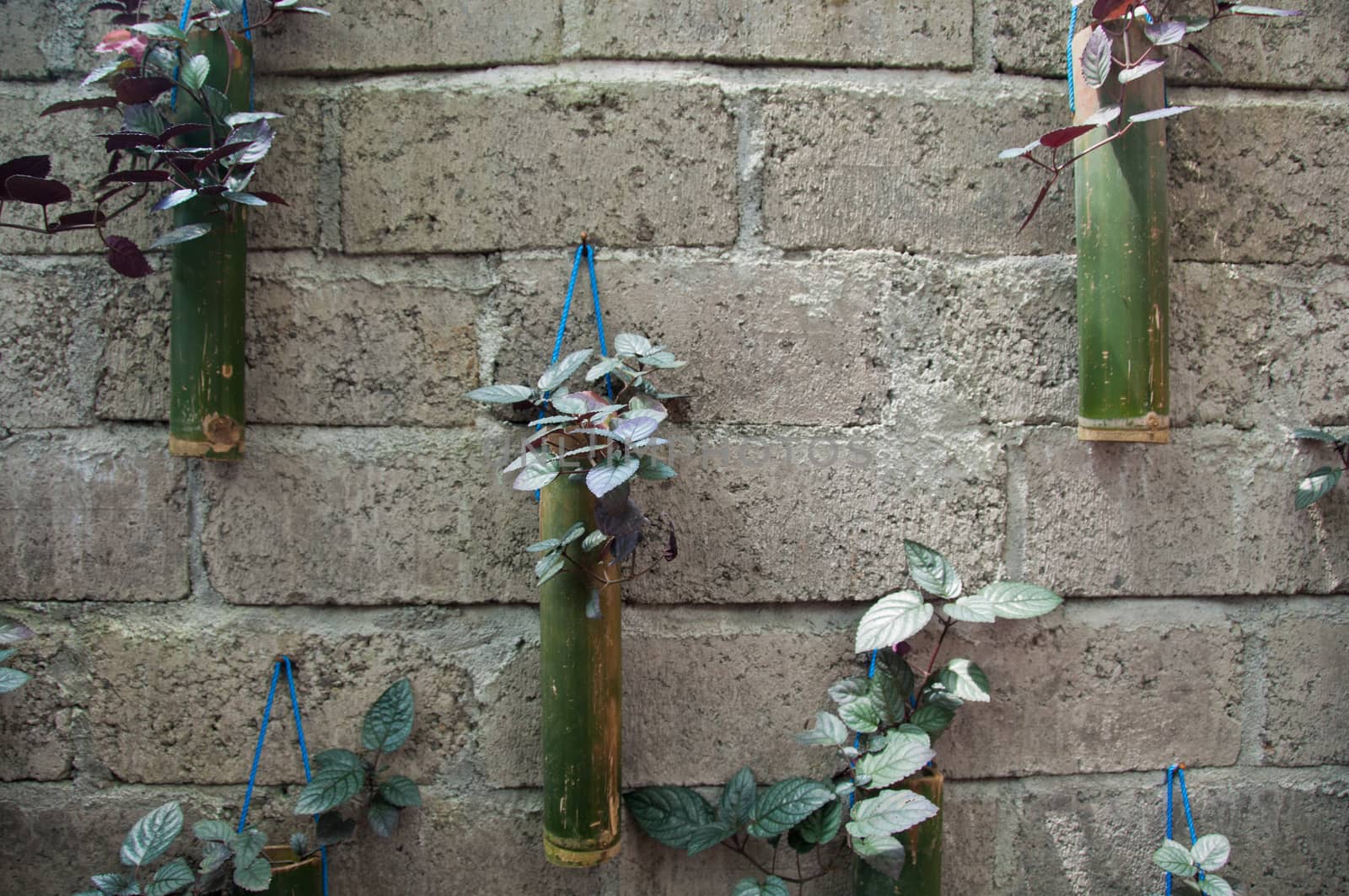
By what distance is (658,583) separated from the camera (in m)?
1.29

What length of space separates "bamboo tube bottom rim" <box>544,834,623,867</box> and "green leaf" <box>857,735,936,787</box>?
32 cm

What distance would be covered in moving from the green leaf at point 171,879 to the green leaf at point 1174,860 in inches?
50.5

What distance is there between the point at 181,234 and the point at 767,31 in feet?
2.71

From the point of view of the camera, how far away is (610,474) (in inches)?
41.7

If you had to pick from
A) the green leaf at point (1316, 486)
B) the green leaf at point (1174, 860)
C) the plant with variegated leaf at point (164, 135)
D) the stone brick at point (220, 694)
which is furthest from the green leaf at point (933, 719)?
Answer: the plant with variegated leaf at point (164, 135)

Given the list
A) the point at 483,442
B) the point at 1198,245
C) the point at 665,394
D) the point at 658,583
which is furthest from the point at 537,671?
the point at 1198,245

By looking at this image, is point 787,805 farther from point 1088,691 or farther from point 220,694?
point 220,694

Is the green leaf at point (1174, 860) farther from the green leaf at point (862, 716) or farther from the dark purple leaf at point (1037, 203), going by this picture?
the dark purple leaf at point (1037, 203)

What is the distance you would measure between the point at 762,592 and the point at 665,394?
32 cm

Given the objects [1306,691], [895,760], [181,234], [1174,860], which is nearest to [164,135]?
[181,234]

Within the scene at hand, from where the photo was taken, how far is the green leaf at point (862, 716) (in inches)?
47.5

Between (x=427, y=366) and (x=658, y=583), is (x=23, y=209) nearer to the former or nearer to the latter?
(x=427, y=366)

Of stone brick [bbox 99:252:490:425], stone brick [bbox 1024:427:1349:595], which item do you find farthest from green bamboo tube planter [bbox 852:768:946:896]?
stone brick [bbox 99:252:490:425]

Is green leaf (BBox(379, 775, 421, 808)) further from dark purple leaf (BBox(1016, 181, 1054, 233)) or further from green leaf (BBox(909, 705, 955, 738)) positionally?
dark purple leaf (BBox(1016, 181, 1054, 233))
